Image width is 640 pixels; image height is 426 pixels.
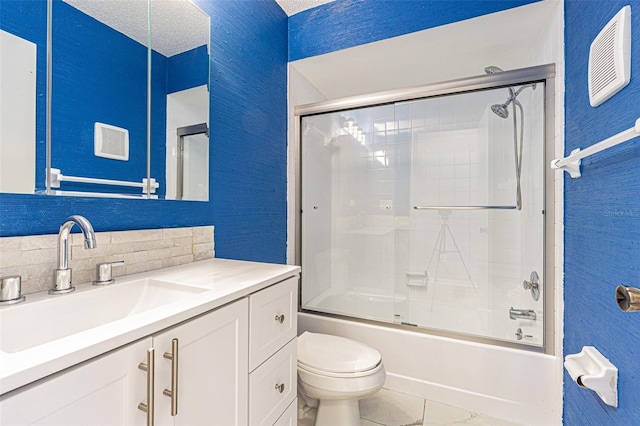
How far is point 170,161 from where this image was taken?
1.23 meters

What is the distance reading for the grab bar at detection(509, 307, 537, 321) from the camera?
5.42 ft

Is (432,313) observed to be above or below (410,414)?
above

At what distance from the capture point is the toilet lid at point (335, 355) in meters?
1.36

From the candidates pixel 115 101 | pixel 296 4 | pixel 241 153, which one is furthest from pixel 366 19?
pixel 115 101

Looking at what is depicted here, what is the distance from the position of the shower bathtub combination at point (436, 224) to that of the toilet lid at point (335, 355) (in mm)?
354

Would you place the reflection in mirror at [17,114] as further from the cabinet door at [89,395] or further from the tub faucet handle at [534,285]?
the tub faucet handle at [534,285]

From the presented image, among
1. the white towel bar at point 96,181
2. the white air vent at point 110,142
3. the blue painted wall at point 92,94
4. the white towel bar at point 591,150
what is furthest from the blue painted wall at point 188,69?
the white towel bar at point 591,150

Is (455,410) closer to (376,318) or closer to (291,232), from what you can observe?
(376,318)

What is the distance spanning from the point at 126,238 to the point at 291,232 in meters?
1.19

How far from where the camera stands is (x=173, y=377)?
2.08 ft

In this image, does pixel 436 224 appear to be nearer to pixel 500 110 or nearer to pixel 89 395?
pixel 500 110

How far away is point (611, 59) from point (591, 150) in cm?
29

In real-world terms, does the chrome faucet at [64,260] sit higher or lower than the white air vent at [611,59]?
lower

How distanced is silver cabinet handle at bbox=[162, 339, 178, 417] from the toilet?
0.83 m
